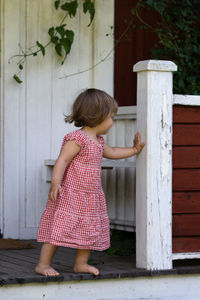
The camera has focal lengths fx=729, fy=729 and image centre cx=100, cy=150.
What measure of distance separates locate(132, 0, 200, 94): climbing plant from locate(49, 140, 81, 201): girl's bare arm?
169 cm

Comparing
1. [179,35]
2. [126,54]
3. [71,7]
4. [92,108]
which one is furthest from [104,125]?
[179,35]

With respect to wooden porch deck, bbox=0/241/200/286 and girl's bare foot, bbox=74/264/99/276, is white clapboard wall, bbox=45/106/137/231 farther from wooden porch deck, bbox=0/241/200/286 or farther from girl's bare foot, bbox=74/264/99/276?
girl's bare foot, bbox=74/264/99/276

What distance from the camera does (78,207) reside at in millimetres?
4215

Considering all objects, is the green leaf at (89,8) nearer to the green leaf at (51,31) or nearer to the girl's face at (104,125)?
the green leaf at (51,31)

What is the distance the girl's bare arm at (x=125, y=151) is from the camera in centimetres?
439

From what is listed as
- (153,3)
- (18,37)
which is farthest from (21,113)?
(153,3)

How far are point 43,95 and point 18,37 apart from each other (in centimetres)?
50

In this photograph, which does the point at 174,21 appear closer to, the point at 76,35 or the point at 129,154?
the point at 76,35

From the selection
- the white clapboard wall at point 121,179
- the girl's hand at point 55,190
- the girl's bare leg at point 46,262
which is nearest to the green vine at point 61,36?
the white clapboard wall at point 121,179

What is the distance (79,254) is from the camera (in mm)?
4289

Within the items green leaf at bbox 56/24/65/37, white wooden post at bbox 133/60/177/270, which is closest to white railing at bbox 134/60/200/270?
white wooden post at bbox 133/60/177/270

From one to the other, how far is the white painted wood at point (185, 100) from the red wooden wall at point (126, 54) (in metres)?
1.59

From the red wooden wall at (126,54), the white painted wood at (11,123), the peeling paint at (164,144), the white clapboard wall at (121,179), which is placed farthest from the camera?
the red wooden wall at (126,54)

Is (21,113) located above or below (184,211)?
above
